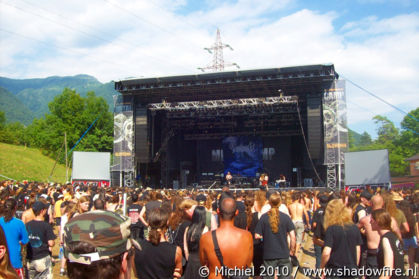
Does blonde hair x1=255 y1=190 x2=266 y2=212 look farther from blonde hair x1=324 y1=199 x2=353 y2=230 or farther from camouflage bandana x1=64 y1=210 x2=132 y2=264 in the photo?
camouflage bandana x1=64 y1=210 x2=132 y2=264

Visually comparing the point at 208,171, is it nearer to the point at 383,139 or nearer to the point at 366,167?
the point at 366,167

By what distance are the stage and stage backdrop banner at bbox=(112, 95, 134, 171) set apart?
66 mm

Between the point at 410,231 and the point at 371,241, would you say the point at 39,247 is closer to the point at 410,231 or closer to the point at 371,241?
the point at 371,241

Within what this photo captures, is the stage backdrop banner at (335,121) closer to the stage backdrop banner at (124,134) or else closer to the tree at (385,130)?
the stage backdrop banner at (124,134)

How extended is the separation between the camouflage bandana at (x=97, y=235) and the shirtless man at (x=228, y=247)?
1.79 meters

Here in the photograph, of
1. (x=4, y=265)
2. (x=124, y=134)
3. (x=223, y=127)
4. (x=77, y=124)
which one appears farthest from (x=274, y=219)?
(x=77, y=124)

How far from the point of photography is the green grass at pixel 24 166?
33.0 m

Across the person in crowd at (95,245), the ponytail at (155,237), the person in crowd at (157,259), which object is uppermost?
the person in crowd at (95,245)

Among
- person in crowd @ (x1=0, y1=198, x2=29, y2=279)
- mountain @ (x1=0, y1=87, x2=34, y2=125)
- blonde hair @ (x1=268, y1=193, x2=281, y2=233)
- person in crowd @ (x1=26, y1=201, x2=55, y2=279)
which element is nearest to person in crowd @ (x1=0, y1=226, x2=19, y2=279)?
person in crowd @ (x1=0, y1=198, x2=29, y2=279)

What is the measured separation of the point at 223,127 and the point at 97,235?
2681 cm

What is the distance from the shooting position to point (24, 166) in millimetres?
35562

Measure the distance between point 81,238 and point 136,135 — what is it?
22.8 m

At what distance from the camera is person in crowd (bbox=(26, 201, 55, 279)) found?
4910 millimetres

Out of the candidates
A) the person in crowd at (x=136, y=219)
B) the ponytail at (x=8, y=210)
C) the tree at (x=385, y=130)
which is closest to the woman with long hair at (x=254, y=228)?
the person in crowd at (x=136, y=219)
